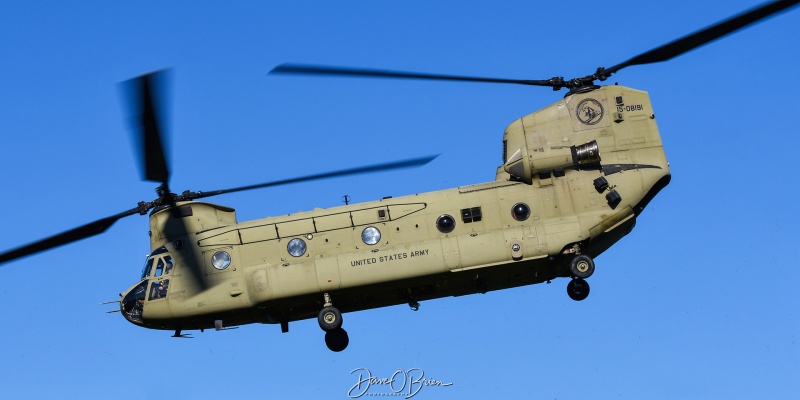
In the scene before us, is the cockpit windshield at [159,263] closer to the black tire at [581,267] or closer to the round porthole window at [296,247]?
the round porthole window at [296,247]

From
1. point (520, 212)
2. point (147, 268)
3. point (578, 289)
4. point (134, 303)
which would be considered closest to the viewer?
point (520, 212)

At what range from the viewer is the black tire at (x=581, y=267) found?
32.4m

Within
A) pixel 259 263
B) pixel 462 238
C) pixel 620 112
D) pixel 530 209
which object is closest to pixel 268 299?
pixel 259 263

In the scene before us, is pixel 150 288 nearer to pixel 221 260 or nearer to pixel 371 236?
pixel 221 260

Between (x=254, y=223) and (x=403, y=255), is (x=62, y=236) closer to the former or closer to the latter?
(x=254, y=223)

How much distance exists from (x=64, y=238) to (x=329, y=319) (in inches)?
294

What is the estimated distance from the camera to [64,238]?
106ft

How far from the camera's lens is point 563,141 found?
33.7 m

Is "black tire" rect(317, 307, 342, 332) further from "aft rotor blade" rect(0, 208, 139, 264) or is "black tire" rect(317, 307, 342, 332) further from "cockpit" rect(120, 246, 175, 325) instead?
"aft rotor blade" rect(0, 208, 139, 264)

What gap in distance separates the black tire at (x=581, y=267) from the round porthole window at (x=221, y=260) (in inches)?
378

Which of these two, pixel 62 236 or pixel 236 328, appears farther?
pixel 236 328

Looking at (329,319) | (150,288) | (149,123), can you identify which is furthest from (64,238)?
(329,319)

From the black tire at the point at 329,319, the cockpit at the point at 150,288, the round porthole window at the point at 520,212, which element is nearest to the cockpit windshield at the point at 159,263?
the cockpit at the point at 150,288

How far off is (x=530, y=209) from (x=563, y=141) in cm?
231
